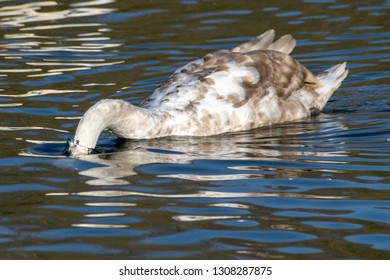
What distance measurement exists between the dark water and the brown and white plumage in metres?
0.21

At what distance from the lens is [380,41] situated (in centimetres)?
1667

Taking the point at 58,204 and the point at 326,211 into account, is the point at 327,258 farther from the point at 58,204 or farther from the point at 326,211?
the point at 58,204

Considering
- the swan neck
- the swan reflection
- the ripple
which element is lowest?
the swan reflection

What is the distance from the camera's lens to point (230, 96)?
42.5 feet

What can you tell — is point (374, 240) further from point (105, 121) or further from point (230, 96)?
point (230, 96)

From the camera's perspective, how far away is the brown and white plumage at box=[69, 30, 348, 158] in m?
12.4

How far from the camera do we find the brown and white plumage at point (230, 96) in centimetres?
1238

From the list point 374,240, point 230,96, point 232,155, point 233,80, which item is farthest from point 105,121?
point 374,240

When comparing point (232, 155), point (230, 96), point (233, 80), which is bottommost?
point (232, 155)

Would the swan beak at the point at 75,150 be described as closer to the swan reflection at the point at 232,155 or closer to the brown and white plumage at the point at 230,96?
the swan reflection at the point at 232,155

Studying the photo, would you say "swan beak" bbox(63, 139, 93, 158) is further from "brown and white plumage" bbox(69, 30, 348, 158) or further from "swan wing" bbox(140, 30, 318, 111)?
"swan wing" bbox(140, 30, 318, 111)

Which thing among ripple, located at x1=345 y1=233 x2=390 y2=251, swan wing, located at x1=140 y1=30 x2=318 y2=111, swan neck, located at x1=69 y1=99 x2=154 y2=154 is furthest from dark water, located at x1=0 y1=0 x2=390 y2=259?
swan wing, located at x1=140 y1=30 x2=318 y2=111

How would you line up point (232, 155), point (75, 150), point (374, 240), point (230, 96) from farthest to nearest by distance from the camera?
point (230, 96), point (232, 155), point (75, 150), point (374, 240)

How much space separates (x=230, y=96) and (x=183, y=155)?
165 cm
